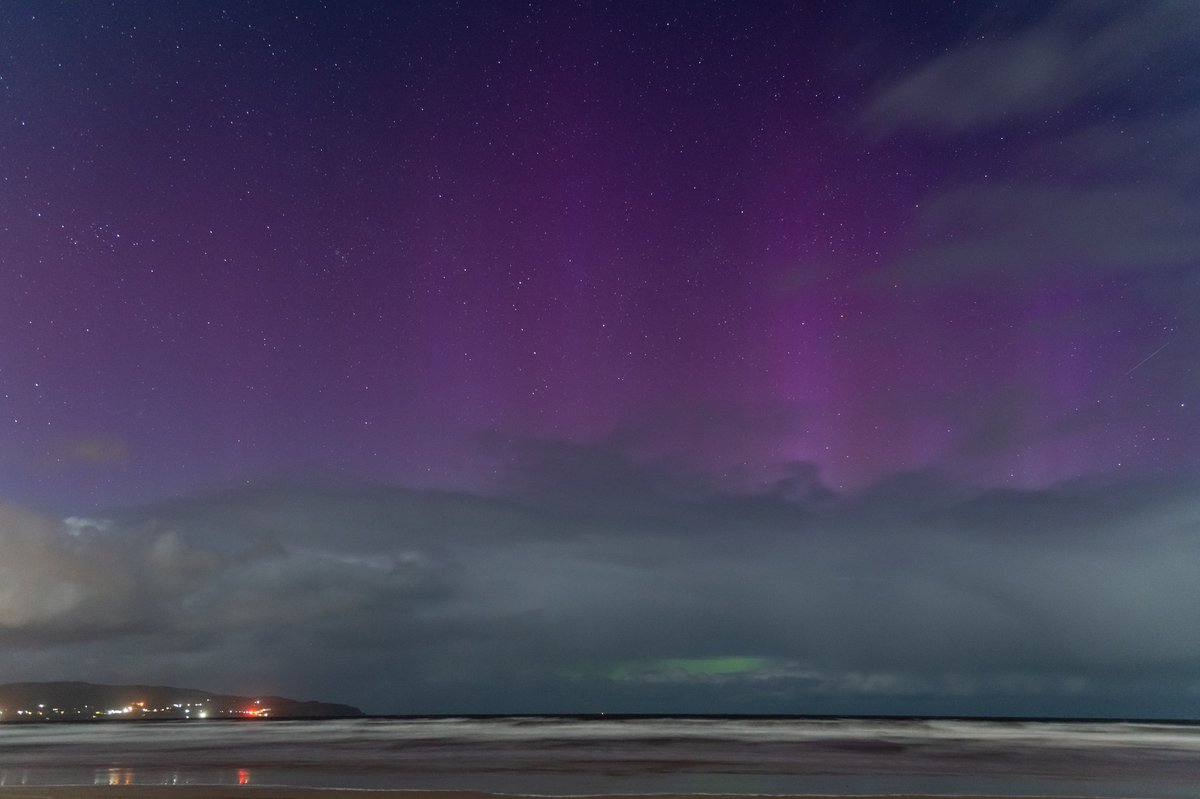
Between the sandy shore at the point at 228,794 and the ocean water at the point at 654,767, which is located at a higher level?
the sandy shore at the point at 228,794

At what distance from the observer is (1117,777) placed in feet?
149

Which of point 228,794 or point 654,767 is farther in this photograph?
point 654,767

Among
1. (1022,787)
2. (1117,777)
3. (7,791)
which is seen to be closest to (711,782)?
(1022,787)

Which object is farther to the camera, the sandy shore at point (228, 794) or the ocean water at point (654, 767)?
the ocean water at point (654, 767)

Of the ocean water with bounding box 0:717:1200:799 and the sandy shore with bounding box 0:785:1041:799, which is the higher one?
the sandy shore with bounding box 0:785:1041:799

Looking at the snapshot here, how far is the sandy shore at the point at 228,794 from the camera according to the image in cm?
A: 3503

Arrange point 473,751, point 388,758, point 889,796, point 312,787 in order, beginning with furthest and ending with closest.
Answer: point 473,751 → point 388,758 → point 312,787 → point 889,796

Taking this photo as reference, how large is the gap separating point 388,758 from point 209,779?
50.8 ft

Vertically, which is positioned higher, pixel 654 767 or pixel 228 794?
pixel 228 794

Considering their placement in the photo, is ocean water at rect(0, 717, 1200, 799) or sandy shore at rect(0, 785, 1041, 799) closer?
sandy shore at rect(0, 785, 1041, 799)

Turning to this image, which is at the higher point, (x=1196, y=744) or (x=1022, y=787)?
(x=1022, y=787)

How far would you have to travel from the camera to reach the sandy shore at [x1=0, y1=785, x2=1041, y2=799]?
35031 millimetres

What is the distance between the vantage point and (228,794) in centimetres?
3597

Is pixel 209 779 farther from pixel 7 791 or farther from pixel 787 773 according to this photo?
pixel 787 773
